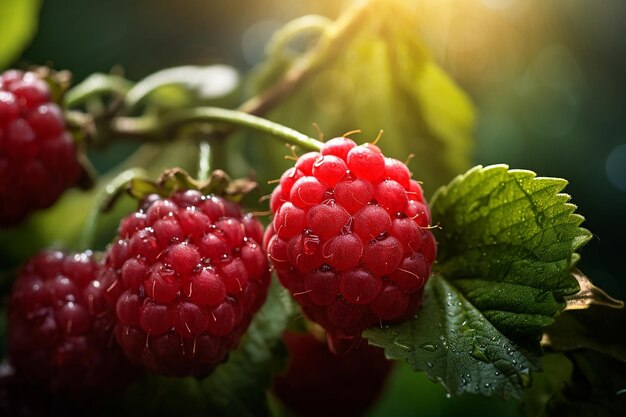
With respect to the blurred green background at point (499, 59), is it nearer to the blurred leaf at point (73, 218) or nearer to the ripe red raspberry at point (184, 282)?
the blurred leaf at point (73, 218)

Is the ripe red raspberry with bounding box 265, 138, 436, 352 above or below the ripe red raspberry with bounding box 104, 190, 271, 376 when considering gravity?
above

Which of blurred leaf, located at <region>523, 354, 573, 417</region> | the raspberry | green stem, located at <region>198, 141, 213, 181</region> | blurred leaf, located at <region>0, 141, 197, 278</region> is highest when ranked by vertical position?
green stem, located at <region>198, 141, 213, 181</region>

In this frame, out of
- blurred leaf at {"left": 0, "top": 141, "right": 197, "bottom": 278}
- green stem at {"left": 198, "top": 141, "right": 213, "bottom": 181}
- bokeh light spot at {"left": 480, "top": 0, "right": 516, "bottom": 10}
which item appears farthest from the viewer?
bokeh light spot at {"left": 480, "top": 0, "right": 516, "bottom": 10}

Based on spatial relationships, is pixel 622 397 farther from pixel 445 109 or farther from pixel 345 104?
pixel 345 104

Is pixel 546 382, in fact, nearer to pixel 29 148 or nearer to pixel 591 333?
pixel 591 333

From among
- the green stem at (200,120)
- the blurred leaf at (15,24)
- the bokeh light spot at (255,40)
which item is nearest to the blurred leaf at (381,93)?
the green stem at (200,120)

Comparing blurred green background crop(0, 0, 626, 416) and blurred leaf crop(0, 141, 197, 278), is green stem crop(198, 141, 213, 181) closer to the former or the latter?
blurred leaf crop(0, 141, 197, 278)

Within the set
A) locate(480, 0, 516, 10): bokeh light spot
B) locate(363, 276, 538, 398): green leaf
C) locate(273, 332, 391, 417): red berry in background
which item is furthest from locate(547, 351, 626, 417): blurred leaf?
locate(480, 0, 516, 10): bokeh light spot

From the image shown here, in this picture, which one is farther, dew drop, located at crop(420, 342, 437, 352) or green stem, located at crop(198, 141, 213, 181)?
green stem, located at crop(198, 141, 213, 181)
